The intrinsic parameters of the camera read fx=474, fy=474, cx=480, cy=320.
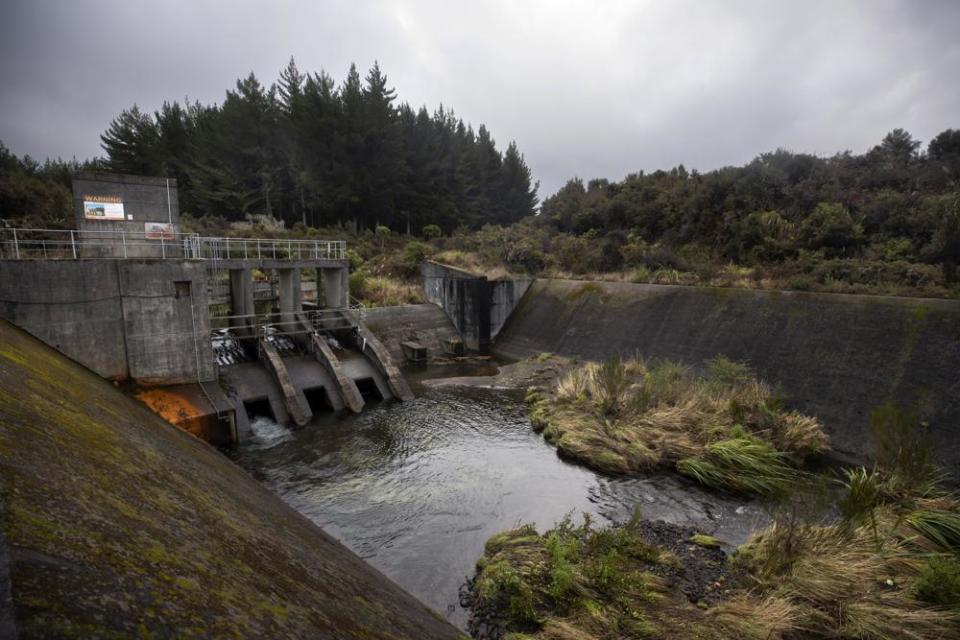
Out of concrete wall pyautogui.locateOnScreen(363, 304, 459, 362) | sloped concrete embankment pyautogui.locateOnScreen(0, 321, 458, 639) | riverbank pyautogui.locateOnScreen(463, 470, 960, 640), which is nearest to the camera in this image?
sloped concrete embankment pyautogui.locateOnScreen(0, 321, 458, 639)

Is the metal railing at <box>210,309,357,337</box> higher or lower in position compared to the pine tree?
lower

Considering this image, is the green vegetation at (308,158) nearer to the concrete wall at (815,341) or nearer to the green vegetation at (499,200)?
the green vegetation at (499,200)

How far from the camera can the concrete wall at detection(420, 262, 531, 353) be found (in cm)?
2486

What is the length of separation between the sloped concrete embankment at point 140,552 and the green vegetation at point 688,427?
7549 mm

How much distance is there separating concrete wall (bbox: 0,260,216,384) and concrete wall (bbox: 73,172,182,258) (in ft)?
4.30

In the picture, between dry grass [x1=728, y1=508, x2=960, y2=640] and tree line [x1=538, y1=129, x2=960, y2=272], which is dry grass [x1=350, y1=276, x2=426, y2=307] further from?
dry grass [x1=728, y1=508, x2=960, y2=640]

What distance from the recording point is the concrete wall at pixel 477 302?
81.6 ft

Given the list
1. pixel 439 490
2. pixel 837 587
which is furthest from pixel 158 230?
pixel 837 587

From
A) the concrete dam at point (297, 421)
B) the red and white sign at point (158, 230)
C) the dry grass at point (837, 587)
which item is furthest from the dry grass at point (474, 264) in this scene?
the dry grass at point (837, 587)

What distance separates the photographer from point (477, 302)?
24797mm

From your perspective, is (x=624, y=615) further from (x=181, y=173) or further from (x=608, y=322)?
(x=181, y=173)

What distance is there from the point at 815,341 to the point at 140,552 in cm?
1699

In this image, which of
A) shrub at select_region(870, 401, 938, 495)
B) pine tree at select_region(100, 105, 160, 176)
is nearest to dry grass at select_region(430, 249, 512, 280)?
shrub at select_region(870, 401, 938, 495)

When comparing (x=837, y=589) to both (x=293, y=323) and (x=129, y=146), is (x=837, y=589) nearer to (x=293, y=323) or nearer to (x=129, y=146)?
(x=293, y=323)
